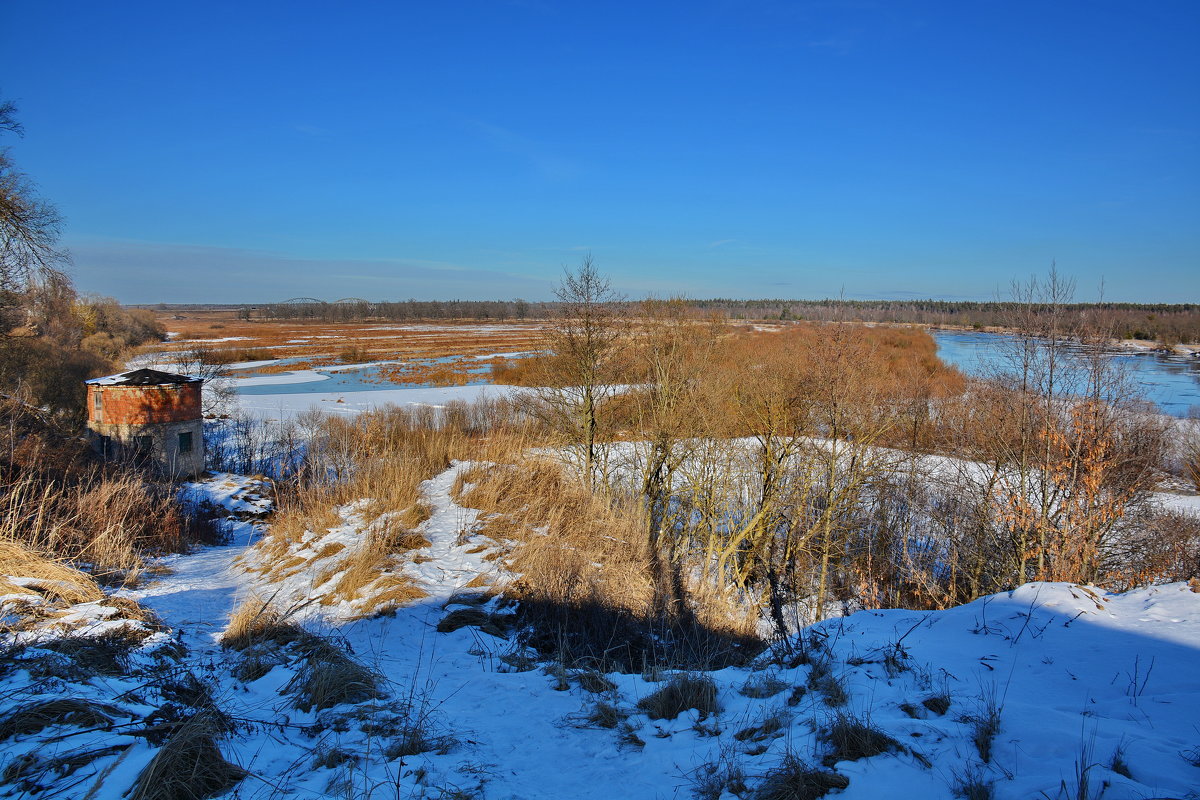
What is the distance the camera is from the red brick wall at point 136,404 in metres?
19.1

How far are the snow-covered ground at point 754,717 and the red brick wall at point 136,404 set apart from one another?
16.8 m

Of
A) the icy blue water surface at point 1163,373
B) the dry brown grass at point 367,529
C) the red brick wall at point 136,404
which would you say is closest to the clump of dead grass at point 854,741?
the dry brown grass at point 367,529

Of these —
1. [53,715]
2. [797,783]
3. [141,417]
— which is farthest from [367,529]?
[141,417]

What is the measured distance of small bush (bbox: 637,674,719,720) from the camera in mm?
4156

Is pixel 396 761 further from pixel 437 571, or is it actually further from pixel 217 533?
pixel 217 533

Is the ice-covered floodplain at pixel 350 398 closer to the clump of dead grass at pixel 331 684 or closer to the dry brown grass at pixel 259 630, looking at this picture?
the dry brown grass at pixel 259 630

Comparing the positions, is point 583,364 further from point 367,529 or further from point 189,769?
point 189,769

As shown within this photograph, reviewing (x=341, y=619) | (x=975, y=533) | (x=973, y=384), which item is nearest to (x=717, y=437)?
(x=975, y=533)

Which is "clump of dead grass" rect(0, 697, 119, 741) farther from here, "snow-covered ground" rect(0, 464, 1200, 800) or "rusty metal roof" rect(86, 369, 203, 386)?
"rusty metal roof" rect(86, 369, 203, 386)

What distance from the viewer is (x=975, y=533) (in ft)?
50.0

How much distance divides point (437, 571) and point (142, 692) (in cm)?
422

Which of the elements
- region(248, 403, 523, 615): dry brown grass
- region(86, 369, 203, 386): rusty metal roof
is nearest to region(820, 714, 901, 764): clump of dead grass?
region(248, 403, 523, 615): dry brown grass

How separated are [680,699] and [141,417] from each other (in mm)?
21372

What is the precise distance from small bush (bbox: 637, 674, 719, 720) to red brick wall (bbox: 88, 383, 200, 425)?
2102 cm
